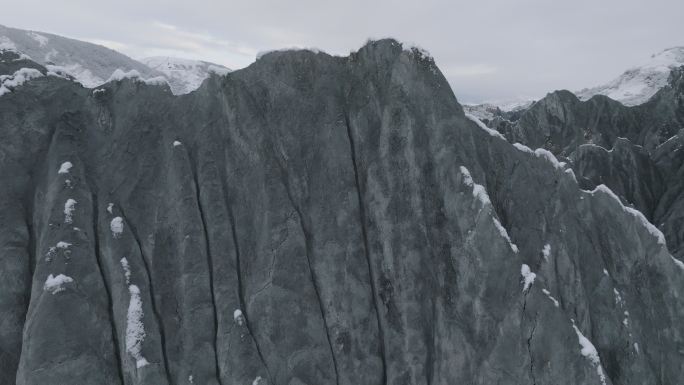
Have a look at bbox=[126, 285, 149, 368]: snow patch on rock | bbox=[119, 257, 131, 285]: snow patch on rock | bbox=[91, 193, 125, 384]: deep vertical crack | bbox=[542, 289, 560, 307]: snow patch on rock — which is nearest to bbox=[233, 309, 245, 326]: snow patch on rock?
bbox=[126, 285, 149, 368]: snow patch on rock

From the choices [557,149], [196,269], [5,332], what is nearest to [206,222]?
[196,269]

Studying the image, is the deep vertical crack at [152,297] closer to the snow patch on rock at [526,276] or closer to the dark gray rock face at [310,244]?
the dark gray rock face at [310,244]

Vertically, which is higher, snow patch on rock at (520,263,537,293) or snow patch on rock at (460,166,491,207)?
snow patch on rock at (460,166,491,207)

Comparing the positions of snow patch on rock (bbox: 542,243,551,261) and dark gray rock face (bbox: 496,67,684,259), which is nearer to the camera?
snow patch on rock (bbox: 542,243,551,261)

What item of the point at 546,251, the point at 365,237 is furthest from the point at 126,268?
the point at 546,251

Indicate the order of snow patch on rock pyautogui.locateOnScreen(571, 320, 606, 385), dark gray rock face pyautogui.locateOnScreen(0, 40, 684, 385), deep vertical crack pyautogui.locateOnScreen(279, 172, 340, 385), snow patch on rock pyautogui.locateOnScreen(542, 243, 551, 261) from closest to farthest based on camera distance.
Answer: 1. snow patch on rock pyautogui.locateOnScreen(571, 320, 606, 385)
2. dark gray rock face pyautogui.locateOnScreen(0, 40, 684, 385)
3. snow patch on rock pyautogui.locateOnScreen(542, 243, 551, 261)
4. deep vertical crack pyautogui.locateOnScreen(279, 172, 340, 385)

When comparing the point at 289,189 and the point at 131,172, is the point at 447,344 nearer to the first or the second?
the point at 289,189

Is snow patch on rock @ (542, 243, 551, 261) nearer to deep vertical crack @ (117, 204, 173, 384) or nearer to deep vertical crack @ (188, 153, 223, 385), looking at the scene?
deep vertical crack @ (188, 153, 223, 385)
